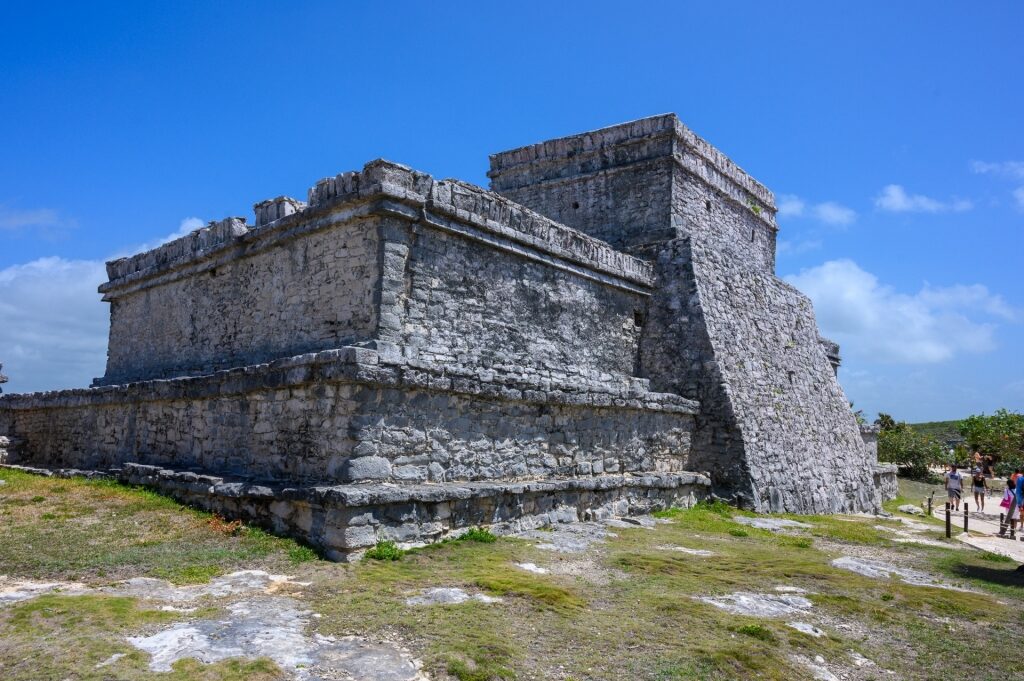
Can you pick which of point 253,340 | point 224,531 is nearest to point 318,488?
point 224,531

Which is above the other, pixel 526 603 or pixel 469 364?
pixel 469 364

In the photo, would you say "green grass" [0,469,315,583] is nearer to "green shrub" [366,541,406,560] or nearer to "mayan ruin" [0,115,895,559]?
"mayan ruin" [0,115,895,559]

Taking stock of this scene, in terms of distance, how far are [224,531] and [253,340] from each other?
3.41 metres

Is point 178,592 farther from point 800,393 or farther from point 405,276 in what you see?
point 800,393

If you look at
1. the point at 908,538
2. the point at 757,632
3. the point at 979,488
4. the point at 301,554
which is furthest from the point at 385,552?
the point at 979,488

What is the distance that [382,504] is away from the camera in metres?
7.43

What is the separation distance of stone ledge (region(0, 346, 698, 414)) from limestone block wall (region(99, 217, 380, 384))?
2.76 feet

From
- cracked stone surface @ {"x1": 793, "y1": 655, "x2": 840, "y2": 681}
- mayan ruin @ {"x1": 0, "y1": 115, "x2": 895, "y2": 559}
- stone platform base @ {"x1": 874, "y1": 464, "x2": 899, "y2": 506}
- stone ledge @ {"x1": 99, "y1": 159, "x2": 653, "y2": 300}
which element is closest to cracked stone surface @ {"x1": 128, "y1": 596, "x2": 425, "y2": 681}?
mayan ruin @ {"x1": 0, "y1": 115, "x2": 895, "y2": 559}

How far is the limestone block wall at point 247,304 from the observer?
894 cm

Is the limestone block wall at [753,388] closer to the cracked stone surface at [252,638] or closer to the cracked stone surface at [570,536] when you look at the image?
the cracked stone surface at [570,536]

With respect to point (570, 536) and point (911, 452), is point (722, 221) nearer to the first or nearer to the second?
point (570, 536)

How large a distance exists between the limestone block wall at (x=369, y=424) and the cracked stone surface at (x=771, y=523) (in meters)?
1.51

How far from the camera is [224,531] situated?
775cm

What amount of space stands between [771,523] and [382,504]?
269 inches
